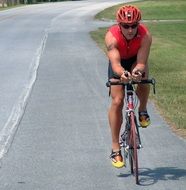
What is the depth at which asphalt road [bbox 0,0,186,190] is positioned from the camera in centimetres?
760

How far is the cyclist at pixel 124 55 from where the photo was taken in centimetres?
725

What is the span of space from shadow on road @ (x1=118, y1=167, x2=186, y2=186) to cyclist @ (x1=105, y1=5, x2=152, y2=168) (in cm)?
30

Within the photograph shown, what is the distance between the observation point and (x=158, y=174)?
7.78 meters

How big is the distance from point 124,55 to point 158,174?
142 cm

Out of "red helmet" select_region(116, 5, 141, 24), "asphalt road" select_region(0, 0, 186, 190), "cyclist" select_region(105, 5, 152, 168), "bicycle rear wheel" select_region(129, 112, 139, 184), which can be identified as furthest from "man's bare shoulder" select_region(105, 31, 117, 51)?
"asphalt road" select_region(0, 0, 186, 190)

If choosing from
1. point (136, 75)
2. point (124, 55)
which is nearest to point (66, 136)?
point (124, 55)

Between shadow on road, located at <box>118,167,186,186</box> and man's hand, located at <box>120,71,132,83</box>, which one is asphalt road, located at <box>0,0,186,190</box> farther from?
A: man's hand, located at <box>120,71,132,83</box>

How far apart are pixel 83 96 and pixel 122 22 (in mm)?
6746

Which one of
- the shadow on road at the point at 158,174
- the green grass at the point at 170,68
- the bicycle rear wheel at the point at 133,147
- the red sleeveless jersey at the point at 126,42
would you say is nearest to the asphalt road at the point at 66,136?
the shadow on road at the point at 158,174

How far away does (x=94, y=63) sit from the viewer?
20.4 meters

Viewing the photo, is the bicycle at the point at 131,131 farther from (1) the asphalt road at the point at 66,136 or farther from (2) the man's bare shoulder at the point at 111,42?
(2) the man's bare shoulder at the point at 111,42

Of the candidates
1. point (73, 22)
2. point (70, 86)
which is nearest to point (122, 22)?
point (70, 86)

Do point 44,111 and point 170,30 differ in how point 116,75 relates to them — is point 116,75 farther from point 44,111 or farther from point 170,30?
point 170,30

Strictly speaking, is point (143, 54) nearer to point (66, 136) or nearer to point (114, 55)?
point (114, 55)
